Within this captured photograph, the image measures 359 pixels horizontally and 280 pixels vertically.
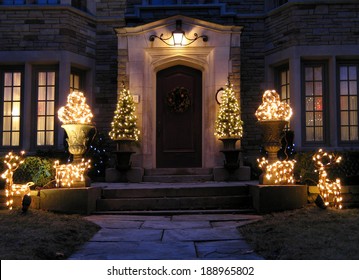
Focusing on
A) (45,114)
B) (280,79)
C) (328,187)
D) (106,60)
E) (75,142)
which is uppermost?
(106,60)

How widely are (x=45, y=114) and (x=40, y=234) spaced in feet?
18.8

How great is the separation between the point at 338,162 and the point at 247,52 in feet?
14.3

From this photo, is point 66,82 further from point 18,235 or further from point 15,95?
point 18,235

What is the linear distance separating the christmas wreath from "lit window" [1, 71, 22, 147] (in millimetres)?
3595

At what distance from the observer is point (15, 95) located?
10.1 metres

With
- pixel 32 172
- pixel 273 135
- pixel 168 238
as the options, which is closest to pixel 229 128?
pixel 273 135

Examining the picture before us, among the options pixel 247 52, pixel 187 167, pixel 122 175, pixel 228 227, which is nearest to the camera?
pixel 228 227

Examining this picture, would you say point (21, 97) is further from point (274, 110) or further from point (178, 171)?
point (274, 110)

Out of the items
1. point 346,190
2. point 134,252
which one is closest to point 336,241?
point 134,252

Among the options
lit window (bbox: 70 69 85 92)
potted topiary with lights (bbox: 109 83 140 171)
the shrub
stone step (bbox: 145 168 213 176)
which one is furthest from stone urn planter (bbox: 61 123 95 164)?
lit window (bbox: 70 69 85 92)

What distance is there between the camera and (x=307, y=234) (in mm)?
4836

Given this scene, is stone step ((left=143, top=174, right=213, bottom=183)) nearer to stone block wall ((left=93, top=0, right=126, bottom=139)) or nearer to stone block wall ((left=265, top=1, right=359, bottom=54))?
stone block wall ((left=93, top=0, right=126, bottom=139))

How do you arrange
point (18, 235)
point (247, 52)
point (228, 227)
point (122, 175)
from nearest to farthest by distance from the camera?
point (18, 235)
point (228, 227)
point (122, 175)
point (247, 52)

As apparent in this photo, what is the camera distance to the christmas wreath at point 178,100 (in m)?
9.69
